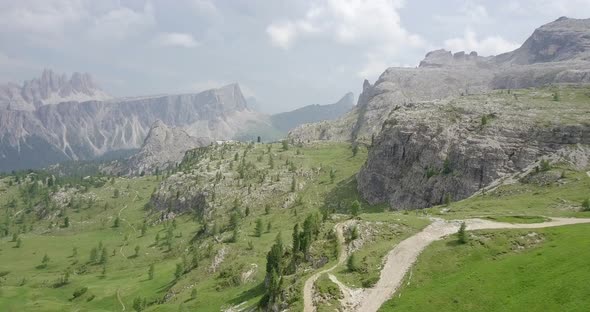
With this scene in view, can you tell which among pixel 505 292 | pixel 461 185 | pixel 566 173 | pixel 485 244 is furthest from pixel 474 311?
pixel 461 185

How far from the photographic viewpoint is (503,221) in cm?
9444

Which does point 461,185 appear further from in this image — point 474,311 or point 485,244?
point 474,311

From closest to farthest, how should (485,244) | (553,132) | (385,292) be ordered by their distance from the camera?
(385,292), (485,244), (553,132)

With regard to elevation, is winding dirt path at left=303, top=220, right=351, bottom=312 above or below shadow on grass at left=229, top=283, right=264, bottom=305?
above

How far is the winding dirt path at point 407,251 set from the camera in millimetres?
74000

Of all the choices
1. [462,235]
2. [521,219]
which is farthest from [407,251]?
[521,219]

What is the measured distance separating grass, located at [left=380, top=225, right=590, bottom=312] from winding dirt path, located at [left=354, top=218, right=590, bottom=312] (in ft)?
6.73

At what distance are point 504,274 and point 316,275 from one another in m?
33.1

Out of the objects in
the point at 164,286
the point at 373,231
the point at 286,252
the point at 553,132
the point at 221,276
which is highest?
the point at 553,132

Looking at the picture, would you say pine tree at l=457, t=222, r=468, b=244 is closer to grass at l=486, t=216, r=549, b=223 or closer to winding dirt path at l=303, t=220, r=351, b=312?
grass at l=486, t=216, r=549, b=223

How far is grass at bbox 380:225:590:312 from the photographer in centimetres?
6134

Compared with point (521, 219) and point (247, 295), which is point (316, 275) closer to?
point (247, 295)

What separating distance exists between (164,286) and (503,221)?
131403 mm

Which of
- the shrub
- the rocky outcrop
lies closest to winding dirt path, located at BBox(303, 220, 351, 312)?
the rocky outcrop
